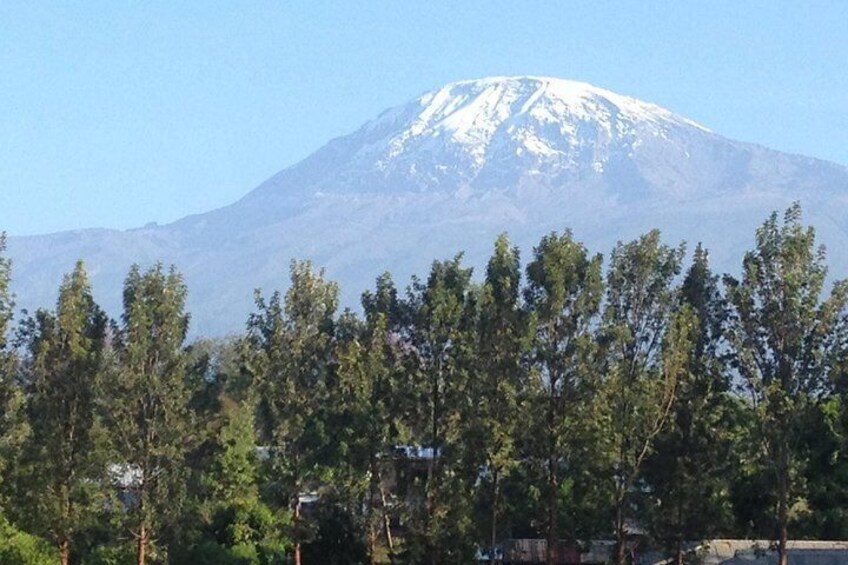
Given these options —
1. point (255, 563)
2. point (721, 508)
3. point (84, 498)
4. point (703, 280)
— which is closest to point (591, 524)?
point (721, 508)

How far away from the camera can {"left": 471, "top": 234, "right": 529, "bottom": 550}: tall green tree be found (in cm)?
4156

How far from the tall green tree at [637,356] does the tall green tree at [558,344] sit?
0.70 m

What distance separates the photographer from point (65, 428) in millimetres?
43594

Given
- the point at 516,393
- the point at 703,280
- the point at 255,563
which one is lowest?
the point at 255,563

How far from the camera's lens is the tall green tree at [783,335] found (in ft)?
125

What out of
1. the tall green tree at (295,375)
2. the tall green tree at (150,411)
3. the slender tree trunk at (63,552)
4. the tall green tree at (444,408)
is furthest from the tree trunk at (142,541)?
the tall green tree at (444,408)

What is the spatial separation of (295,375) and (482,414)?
27.4 ft

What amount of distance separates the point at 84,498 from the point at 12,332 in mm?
5160

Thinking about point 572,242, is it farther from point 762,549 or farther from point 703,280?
point 762,549

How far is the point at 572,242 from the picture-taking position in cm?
4331

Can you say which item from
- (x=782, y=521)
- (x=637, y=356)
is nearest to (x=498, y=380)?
(x=637, y=356)

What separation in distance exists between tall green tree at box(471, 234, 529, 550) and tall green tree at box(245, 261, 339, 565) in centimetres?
609

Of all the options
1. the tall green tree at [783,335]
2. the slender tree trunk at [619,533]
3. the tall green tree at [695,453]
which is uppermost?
the tall green tree at [783,335]

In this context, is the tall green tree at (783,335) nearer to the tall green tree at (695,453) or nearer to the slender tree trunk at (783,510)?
the slender tree trunk at (783,510)
